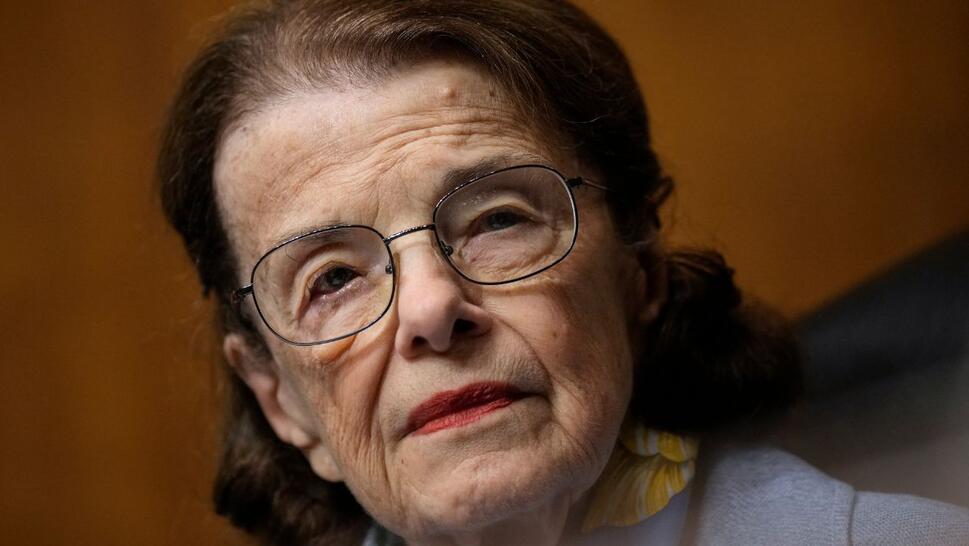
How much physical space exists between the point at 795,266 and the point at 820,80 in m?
0.37

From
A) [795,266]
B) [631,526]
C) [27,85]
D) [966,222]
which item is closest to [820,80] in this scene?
[795,266]

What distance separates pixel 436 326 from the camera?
42.6 inches

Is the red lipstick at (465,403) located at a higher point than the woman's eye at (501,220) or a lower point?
lower

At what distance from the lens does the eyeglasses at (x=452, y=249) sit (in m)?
1.16

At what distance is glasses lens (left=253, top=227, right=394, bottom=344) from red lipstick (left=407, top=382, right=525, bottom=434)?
12 centimetres

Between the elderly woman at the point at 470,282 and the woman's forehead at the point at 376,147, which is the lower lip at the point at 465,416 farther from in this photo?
the woman's forehead at the point at 376,147

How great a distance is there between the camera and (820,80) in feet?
6.59

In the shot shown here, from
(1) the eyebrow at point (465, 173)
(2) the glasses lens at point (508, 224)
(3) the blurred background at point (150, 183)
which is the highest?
(1) the eyebrow at point (465, 173)

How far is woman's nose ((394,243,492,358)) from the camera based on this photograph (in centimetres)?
109

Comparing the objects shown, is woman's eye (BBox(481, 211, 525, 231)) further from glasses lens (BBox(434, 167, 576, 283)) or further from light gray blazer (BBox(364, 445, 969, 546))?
light gray blazer (BBox(364, 445, 969, 546))

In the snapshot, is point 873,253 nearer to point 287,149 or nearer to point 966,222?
point 966,222

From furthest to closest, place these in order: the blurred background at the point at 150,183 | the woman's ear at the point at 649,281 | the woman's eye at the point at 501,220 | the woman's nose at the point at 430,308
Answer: the blurred background at the point at 150,183 → the woman's ear at the point at 649,281 → the woman's eye at the point at 501,220 → the woman's nose at the point at 430,308

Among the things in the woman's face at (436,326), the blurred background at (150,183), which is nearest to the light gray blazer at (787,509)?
the woman's face at (436,326)

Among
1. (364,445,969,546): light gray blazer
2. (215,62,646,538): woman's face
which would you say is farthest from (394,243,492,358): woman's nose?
(364,445,969,546): light gray blazer
